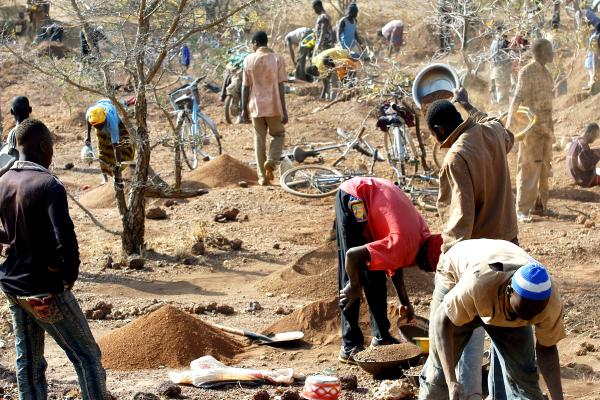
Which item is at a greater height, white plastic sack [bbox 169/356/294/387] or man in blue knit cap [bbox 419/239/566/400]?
man in blue knit cap [bbox 419/239/566/400]

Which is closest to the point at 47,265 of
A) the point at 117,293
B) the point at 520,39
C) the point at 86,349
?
the point at 86,349

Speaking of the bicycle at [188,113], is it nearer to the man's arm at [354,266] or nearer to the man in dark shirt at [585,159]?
the man in dark shirt at [585,159]

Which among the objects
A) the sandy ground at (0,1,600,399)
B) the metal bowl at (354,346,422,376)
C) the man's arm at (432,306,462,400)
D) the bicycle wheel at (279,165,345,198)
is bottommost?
the sandy ground at (0,1,600,399)

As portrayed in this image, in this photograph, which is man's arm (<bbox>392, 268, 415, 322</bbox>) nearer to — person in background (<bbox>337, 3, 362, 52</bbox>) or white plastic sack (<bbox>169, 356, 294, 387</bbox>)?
white plastic sack (<bbox>169, 356, 294, 387</bbox>)

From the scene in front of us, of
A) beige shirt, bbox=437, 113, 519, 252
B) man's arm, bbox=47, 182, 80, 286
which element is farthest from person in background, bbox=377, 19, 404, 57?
man's arm, bbox=47, 182, 80, 286

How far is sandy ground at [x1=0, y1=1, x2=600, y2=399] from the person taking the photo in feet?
20.7

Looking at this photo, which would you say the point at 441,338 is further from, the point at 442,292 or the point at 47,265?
the point at 47,265

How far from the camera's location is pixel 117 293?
340 inches

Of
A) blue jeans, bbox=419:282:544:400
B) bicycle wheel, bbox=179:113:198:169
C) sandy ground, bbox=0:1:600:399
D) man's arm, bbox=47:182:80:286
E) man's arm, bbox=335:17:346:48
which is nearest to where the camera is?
blue jeans, bbox=419:282:544:400

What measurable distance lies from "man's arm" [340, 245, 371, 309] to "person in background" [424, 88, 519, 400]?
54 centimetres

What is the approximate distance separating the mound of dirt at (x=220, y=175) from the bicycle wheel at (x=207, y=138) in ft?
1.10

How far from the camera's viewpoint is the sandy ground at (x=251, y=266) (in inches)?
A: 248

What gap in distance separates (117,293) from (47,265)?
410 centimetres

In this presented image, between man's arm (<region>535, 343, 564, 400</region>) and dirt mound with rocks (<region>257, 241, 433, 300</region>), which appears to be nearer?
man's arm (<region>535, 343, 564, 400</region>)
